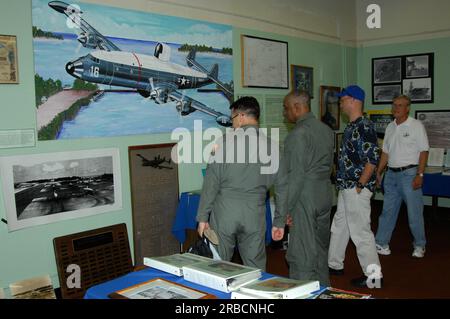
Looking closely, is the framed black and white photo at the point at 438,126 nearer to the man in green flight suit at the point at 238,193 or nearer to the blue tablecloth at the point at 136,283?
the man in green flight suit at the point at 238,193

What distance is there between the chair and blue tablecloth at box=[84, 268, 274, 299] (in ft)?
3.71

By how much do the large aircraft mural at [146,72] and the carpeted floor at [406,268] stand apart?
1.83 metres

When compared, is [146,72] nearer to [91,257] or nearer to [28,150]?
[28,150]

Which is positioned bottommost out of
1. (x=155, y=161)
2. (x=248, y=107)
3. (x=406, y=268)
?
(x=406, y=268)

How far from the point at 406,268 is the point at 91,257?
2934 mm

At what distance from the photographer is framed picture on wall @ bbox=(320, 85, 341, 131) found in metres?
6.46

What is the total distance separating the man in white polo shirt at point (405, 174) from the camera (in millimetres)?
4574

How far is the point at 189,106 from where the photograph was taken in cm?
446

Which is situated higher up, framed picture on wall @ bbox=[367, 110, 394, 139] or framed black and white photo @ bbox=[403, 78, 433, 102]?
framed black and white photo @ bbox=[403, 78, 433, 102]

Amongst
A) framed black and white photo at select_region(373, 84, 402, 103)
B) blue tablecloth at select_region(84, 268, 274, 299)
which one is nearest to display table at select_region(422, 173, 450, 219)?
framed black and white photo at select_region(373, 84, 402, 103)

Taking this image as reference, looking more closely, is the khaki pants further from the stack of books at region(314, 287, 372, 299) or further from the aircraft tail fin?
the stack of books at region(314, 287, 372, 299)

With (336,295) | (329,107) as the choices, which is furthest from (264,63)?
(336,295)

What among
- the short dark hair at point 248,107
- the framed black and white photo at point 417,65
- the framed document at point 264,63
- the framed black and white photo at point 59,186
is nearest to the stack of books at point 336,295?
the short dark hair at point 248,107

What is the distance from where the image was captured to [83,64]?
142 inches
